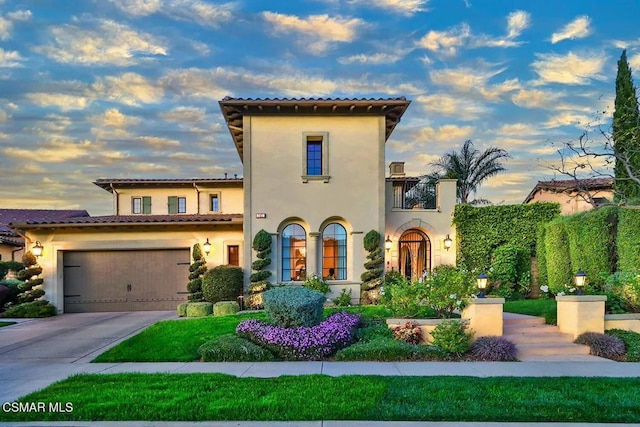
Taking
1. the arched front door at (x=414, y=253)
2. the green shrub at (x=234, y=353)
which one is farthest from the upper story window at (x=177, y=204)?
the green shrub at (x=234, y=353)

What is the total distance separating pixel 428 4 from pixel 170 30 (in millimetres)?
8550

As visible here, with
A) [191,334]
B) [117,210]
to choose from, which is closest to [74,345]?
[191,334]

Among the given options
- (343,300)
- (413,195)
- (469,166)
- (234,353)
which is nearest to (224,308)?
(343,300)

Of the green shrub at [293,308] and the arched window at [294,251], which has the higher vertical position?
the arched window at [294,251]

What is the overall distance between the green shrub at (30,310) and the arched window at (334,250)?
998 centimetres

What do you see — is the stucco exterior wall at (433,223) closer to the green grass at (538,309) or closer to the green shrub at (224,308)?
the green grass at (538,309)

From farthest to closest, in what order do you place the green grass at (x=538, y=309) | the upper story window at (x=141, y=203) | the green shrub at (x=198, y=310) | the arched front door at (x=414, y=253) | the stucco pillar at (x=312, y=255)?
the upper story window at (x=141, y=203), the arched front door at (x=414, y=253), the stucco pillar at (x=312, y=255), the green shrub at (x=198, y=310), the green grass at (x=538, y=309)

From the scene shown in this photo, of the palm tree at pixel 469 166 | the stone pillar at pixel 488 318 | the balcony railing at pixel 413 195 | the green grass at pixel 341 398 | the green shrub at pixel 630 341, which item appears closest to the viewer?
the green grass at pixel 341 398

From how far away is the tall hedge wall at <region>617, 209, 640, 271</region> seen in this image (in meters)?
10.8

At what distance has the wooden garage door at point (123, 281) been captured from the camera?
49.8 feet

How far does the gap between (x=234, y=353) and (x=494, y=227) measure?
12.1 meters

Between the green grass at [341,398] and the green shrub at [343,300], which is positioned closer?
the green grass at [341,398]

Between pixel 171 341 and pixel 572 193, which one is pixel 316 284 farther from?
pixel 572 193

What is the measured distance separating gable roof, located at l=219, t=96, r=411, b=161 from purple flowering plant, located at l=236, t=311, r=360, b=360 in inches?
328
